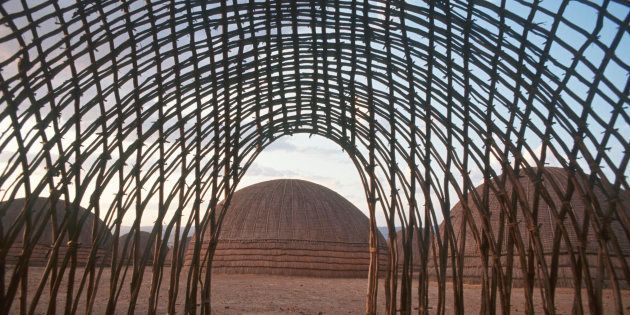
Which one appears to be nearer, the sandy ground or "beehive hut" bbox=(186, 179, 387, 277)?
the sandy ground

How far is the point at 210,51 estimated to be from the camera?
3.63 metres

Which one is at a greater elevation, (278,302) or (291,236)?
(291,236)

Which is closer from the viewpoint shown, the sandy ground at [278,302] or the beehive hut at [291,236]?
the sandy ground at [278,302]

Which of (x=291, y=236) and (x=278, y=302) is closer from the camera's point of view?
(x=278, y=302)

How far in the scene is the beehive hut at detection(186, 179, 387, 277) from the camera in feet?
58.7

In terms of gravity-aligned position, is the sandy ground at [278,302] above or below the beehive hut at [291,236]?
below

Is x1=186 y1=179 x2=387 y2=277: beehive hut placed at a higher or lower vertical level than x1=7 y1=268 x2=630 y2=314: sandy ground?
higher

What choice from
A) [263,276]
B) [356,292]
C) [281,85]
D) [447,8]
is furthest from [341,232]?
[447,8]

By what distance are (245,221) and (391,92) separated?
15508 mm

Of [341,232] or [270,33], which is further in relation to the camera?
[341,232]

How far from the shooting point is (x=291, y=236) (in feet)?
59.8

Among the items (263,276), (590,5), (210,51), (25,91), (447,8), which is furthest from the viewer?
(263,276)

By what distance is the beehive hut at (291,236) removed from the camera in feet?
58.7

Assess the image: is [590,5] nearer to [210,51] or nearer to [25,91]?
[210,51]
